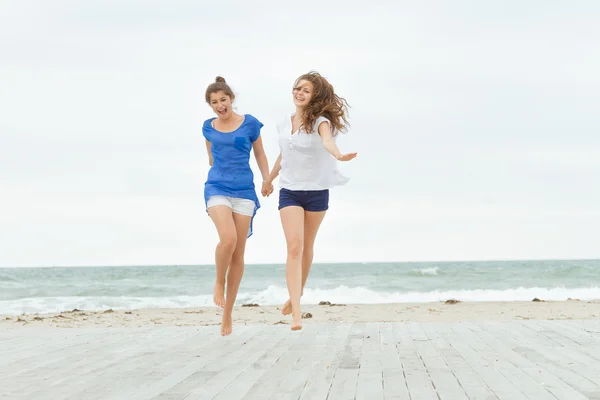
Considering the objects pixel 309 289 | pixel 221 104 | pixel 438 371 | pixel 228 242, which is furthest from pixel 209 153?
pixel 309 289

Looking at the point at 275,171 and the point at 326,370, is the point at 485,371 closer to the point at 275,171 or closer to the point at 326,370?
the point at 326,370

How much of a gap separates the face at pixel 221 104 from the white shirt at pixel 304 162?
0.55 meters

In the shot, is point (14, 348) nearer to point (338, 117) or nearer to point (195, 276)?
point (338, 117)

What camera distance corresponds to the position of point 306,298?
2375cm

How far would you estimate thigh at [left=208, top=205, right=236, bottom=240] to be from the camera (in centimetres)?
598

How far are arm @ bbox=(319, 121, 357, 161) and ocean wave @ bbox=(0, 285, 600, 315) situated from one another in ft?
47.4

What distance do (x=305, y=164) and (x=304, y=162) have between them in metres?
0.02

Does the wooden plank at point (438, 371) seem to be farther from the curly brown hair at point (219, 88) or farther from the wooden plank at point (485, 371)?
the curly brown hair at point (219, 88)

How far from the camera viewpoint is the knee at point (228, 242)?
19.7 ft

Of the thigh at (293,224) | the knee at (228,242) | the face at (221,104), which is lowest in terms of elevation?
the knee at (228,242)

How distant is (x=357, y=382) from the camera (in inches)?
163

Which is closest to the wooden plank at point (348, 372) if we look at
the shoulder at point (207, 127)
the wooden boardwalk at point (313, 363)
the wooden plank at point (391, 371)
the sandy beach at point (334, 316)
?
the wooden boardwalk at point (313, 363)

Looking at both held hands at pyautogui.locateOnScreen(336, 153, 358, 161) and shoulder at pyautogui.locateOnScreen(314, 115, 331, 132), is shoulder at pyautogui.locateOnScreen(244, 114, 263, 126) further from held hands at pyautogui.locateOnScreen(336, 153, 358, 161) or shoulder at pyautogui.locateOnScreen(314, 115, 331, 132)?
held hands at pyautogui.locateOnScreen(336, 153, 358, 161)

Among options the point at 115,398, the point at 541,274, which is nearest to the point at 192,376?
the point at 115,398
